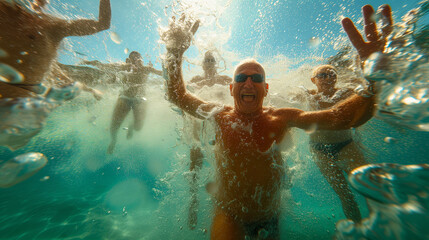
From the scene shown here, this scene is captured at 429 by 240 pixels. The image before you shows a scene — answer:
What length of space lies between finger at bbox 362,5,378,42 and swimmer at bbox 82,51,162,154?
27.1 feet

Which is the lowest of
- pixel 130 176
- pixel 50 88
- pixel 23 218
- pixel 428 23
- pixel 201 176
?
pixel 130 176

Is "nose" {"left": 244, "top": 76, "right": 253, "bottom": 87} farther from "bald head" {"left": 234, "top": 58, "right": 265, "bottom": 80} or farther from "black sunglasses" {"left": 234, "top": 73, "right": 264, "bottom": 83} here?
"bald head" {"left": 234, "top": 58, "right": 265, "bottom": 80}

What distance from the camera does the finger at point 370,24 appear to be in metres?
1.80

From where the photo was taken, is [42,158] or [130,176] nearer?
[42,158]

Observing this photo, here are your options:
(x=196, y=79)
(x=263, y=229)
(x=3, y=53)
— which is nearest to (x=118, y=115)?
(x=196, y=79)

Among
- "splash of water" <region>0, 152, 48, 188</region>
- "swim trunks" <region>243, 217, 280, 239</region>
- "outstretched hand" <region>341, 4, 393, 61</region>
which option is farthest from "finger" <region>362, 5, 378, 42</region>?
"splash of water" <region>0, 152, 48, 188</region>

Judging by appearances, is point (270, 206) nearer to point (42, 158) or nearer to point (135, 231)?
point (42, 158)

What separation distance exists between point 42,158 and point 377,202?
183 inches

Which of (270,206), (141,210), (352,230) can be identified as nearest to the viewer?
(352,230)

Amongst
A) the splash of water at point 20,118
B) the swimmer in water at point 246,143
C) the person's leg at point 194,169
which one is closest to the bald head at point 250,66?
the swimmer in water at point 246,143

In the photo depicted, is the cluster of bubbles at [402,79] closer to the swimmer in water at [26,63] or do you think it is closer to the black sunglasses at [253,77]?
the black sunglasses at [253,77]

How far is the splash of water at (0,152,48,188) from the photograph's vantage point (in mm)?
2293

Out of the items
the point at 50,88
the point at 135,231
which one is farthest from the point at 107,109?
the point at 50,88

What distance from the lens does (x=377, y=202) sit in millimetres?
1430
